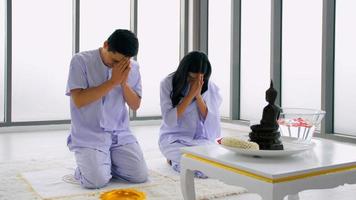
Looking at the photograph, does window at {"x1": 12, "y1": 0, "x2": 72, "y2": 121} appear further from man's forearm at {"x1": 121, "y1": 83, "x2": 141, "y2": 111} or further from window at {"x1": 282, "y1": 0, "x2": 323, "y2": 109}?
man's forearm at {"x1": 121, "y1": 83, "x2": 141, "y2": 111}

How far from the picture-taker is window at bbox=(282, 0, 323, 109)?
388 centimetres

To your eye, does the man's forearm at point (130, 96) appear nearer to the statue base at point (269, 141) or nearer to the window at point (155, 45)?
the statue base at point (269, 141)

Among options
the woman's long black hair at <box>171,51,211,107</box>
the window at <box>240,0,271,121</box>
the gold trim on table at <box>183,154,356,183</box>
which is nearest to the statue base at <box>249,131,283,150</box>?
the gold trim on table at <box>183,154,356,183</box>

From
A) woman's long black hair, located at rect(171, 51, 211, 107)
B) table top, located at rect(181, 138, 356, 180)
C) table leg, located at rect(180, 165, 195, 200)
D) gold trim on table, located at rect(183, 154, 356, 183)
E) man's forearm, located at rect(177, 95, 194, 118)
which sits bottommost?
table leg, located at rect(180, 165, 195, 200)

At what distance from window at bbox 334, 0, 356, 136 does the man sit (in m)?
2.15

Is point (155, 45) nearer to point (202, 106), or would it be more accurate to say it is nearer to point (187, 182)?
point (202, 106)

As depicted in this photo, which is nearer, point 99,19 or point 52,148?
point 52,148

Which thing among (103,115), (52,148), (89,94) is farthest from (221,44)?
(89,94)

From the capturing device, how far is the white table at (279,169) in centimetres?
108

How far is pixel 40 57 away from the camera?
4.84 m

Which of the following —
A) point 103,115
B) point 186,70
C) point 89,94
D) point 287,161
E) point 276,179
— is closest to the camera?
point 276,179

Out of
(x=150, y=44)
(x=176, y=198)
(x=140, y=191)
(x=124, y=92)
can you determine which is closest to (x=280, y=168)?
(x=176, y=198)

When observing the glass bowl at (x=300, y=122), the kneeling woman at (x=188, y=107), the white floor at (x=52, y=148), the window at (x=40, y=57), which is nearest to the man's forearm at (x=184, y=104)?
the kneeling woman at (x=188, y=107)

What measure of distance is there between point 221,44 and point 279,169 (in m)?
4.41
